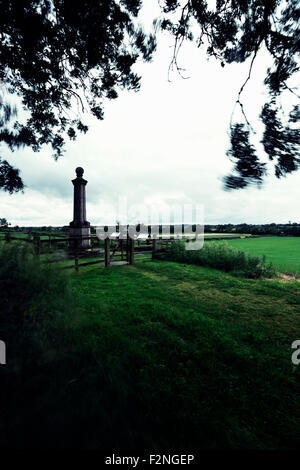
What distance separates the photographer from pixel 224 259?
441 inches

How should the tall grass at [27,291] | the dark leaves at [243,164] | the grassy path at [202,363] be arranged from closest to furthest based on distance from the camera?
1. the grassy path at [202,363]
2. the tall grass at [27,291]
3. the dark leaves at [243,164]

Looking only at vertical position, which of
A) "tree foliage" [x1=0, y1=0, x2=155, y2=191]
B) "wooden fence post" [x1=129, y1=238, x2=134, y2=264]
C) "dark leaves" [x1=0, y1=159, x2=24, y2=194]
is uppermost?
"tree foliage" [x1=0, y1=0, x2=155, y2=191]

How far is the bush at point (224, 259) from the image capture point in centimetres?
983

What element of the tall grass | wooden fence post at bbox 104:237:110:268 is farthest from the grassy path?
wooden fence post at bbox 104:237:110:268

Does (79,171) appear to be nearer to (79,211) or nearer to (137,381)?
(79,211)

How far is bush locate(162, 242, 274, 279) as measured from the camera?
9.83 meters

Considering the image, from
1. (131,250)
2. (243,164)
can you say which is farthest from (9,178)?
(131,250)

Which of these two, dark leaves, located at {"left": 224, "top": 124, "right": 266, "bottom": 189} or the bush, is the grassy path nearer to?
dark leaves, located at {"left": 224, "top": 124, "right": 266, "bottom": 189}

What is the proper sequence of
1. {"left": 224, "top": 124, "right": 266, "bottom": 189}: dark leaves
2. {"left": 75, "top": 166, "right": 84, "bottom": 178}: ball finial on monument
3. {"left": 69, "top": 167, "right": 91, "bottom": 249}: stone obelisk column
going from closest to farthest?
{"left": 224, "top": 124, "right": 266, "bottom": 189}: dark leaves < {"left": 69, "top": 167, "right": 91, "bottom": 249}: stone obelisk column < {"left": 75, "top": 166, "right": 84, "bottom": 178}: ball finial on monument

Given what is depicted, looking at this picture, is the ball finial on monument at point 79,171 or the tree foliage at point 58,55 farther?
the ball finial on monument at point 79,171

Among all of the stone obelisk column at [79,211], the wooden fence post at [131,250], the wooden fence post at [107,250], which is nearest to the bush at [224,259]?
the wooden fence post at [131,250]

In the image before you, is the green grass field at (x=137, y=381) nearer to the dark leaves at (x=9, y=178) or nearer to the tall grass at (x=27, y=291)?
the tall grass at (x=27, y=291)

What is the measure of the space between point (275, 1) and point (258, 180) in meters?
3.18
